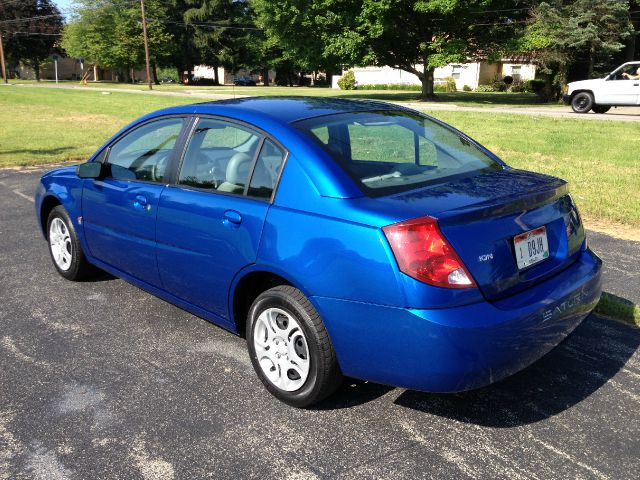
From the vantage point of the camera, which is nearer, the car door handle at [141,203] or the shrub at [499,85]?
the car door handle at [141,203]

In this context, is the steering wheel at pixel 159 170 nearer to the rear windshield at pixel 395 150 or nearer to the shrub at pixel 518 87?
the rear windshield at pixel 395 150

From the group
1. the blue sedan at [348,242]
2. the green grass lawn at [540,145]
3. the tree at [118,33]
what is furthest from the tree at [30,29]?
the blue sedan at [348,242]

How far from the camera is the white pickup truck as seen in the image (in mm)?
21562

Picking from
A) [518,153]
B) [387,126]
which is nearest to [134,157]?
[387,126]

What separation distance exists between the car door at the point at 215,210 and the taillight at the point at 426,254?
2.66 ft

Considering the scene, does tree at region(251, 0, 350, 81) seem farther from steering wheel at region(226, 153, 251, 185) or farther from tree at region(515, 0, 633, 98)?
steering wheel at region(226, 153, 251, 185)

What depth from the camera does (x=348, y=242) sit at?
271 cm

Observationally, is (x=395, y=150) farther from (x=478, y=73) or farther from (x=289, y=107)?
(x=478, y=73)

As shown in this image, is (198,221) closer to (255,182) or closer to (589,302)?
(255,182)

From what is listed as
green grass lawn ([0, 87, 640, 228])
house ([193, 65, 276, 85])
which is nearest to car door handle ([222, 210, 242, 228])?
green grass lawn ([0, 87, 640, 228])

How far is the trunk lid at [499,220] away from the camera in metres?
2.68

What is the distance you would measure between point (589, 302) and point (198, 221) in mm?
2185

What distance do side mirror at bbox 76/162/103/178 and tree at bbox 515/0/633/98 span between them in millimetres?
30227

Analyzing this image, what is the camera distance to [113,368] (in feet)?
11.8
